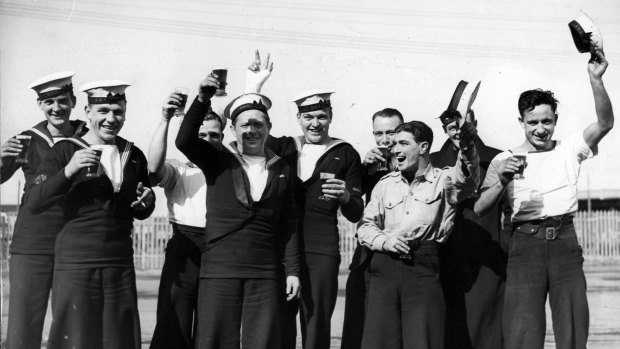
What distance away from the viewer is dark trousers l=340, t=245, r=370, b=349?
6.11m

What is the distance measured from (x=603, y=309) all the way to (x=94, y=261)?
859cm

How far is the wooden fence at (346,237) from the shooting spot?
2075 cm

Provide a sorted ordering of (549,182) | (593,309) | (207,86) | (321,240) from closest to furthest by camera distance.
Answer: (207,86) → (549,182) → (321,240) → (593,309)

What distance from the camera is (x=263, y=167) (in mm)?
5648

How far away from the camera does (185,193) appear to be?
19.8 ft

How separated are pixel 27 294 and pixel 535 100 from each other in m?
3.82

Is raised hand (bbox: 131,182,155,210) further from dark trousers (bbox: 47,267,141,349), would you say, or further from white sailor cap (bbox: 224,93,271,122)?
white sailor cap (bbox: 224,93,271,122)

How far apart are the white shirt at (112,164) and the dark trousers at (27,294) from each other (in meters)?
0.79

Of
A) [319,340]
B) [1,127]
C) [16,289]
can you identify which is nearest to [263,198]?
[319,340]

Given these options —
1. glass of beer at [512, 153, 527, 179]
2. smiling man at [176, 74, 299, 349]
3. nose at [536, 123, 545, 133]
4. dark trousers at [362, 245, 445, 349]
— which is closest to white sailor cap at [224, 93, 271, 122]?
smiling man at [176, 74, 299, 349]

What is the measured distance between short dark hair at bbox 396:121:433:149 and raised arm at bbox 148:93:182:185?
5.25 feet

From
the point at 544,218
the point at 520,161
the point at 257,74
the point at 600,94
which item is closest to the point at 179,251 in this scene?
the point at 257,74

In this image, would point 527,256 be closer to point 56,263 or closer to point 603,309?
point 56,263

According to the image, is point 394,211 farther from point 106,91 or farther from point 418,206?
point 106,91
